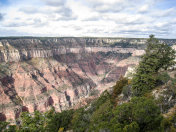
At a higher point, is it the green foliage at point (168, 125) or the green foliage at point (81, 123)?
the green foliage at point (168, 125)

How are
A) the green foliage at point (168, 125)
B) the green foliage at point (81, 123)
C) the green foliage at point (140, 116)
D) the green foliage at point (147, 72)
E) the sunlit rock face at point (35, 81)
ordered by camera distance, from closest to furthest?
the green foliage at point (168, 125), the green foliage at point (140, 116), the green foliage at point (81, 123), the green foliage at point (147, 72), the sunlit rock face at point (35, 81)

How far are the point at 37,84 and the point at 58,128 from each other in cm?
7418

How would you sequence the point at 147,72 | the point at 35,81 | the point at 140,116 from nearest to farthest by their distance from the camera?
the point at 140,116 → the point at 147,72 → the point at 35,81

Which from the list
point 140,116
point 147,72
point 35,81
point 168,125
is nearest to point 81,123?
point 140,116

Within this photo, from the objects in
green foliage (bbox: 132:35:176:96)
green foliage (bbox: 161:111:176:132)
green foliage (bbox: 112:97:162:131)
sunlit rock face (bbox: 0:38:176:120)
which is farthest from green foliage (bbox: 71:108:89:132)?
sunlit rock face (bbox: 0:38:176:120)

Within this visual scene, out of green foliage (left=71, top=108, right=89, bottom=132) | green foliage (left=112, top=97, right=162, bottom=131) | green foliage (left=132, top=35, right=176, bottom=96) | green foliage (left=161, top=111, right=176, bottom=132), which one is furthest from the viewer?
green foliage (left=132, top=35, right=176, bottom=96)

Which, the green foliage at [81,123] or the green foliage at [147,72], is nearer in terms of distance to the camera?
the green foliage at [81,123]

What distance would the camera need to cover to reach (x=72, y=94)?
406ft

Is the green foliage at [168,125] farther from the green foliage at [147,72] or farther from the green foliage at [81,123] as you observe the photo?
the green foliage at [147,72]

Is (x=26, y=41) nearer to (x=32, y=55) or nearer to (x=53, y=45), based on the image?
(x=32, y=55)

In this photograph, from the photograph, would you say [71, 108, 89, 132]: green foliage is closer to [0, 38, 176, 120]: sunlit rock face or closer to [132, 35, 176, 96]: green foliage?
[132, 35, 176, 96]: green foliage

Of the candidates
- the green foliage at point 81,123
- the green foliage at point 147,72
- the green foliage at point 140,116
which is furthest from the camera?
the green foliage at point 147,72

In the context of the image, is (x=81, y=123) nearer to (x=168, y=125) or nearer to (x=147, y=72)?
(x=147, y=72)

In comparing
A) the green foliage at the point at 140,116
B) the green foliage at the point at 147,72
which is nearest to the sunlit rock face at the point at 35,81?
the green foliage at the point at 147,72
